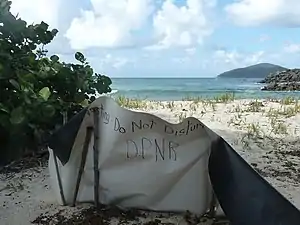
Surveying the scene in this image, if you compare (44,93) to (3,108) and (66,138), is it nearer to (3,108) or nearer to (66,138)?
(3,108)

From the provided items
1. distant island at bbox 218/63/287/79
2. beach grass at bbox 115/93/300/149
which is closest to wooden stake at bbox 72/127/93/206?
beach grass at bbox 115/93/300/149

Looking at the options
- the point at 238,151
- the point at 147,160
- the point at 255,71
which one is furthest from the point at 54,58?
the point at 255,71

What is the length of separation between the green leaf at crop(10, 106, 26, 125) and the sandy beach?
0.47 m

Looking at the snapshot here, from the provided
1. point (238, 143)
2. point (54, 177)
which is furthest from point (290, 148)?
point (54, 177)

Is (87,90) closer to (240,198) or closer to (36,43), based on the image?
(36,43)

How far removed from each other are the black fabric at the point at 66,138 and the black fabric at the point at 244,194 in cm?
89

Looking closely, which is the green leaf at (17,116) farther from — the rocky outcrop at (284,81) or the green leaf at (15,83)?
the rocky outcrop at (284,81)

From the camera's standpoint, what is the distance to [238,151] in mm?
5000

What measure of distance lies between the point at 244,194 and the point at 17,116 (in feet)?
7.09

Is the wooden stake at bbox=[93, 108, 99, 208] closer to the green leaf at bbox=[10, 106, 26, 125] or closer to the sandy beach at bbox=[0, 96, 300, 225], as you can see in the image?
the sandy beach at bbox=[0, 96, 300, 225]

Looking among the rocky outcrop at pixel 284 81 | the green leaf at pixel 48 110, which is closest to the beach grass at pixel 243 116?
the green leaf at pixel 48 110

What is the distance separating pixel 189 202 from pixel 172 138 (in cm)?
42

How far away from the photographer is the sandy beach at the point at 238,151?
10.8 ft

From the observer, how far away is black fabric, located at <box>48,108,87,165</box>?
3.11m
